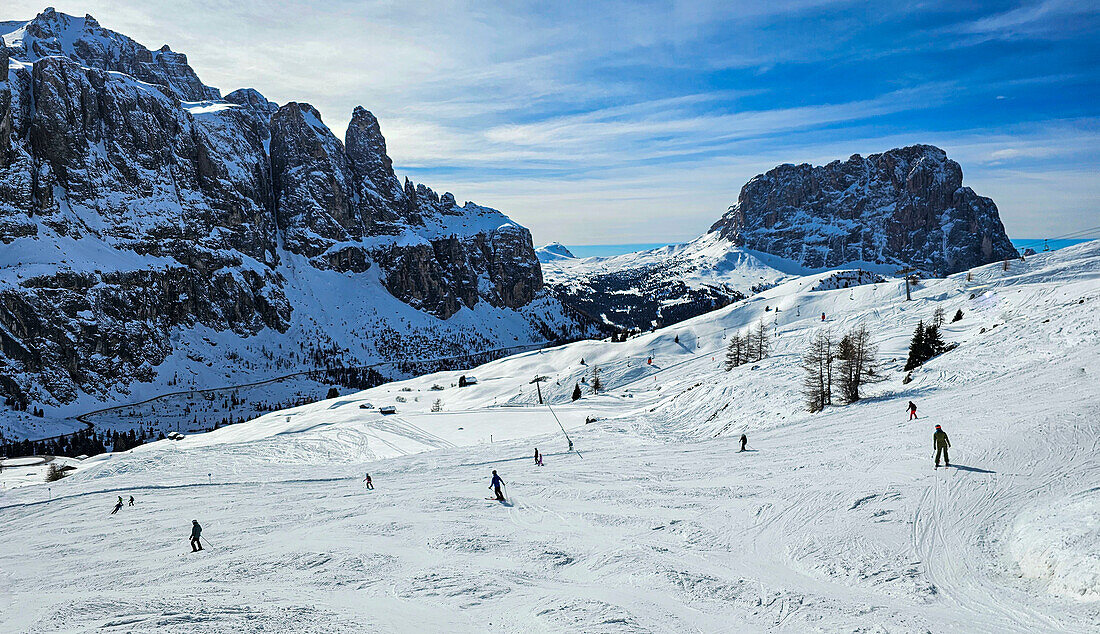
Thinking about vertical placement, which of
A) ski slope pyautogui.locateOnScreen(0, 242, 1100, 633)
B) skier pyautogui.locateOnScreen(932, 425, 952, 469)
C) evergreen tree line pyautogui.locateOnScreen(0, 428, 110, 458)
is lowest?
evergreen tree line pyautogui.locateOnScreen(0, 428, 110, 458)

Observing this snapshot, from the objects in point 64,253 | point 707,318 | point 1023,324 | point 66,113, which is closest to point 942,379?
point 1023,324

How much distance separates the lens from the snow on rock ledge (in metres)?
12.7

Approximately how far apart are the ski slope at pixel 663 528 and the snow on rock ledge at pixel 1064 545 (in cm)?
6

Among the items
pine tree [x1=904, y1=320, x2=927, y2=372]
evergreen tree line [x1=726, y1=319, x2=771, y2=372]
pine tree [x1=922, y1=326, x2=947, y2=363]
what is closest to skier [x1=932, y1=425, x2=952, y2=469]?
pine tree [x1=904, y1=320, x2=927, y2=372]

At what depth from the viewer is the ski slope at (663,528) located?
13898 mm

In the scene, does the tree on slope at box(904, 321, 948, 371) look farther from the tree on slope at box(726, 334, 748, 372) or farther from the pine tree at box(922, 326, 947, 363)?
the tree on slope at box(726, 334, 748, 372)

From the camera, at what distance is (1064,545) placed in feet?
45.0

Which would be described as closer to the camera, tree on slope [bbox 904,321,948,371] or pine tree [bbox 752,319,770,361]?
tree on slope [bbox 904,321,948,371]

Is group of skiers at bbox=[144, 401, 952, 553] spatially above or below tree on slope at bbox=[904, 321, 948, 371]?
below

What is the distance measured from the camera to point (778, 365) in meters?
49.0

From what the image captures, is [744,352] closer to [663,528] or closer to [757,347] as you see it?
[757,347]

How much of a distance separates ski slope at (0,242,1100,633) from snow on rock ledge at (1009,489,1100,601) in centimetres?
6

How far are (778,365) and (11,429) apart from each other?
16962cm

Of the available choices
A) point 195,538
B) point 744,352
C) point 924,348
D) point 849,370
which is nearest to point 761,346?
point 744,352
